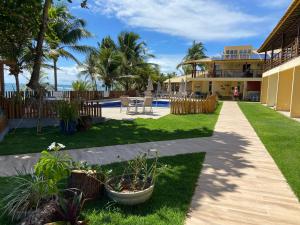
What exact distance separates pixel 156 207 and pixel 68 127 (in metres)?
5.94

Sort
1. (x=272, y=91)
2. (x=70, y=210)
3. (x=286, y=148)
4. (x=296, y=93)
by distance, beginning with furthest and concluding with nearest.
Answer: (x=272, y=91)
(x=296, y=93)
(x=286, y=148)
(x=70, y=210)

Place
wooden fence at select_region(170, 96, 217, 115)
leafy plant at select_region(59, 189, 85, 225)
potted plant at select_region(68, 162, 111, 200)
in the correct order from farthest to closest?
wooden fence at select_region(170, 96, 217, 115) → potted plant at select_region(68, 162, 111, 200) → leafy plant at select_region(59, 189, 85, 225)

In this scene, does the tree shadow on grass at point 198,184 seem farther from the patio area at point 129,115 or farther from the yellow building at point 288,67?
the yellow building at point 288,67

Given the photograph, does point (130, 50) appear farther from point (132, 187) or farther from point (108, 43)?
point (132, 187)

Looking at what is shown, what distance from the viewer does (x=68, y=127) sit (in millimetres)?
8812

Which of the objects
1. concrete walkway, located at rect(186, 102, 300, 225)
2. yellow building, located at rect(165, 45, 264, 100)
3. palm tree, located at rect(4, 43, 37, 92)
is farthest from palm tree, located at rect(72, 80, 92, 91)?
concrete walkway, located at rect(186, 102, 300, 225)

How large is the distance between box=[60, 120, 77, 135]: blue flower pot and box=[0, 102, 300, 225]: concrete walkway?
2.35 m

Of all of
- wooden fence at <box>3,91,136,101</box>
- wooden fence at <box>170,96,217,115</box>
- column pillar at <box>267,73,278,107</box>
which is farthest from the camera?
column pillar at <box>267,73,278,107</box>

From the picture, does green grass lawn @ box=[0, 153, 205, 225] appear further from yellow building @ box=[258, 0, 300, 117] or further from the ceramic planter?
yellow building @ box=[258, 0, 300, 117]

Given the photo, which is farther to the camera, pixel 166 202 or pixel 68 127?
pixel 68 127

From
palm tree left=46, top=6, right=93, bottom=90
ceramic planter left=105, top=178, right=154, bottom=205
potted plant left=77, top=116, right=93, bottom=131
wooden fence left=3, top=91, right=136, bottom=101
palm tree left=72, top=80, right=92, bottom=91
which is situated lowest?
ceramic planter left=105, top=178, right=154, bottom=205

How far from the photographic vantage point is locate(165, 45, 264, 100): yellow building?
110ft

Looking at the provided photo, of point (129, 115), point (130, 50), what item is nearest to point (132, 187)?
point (129, 115)

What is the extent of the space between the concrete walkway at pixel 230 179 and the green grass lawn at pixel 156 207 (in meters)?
0.17
